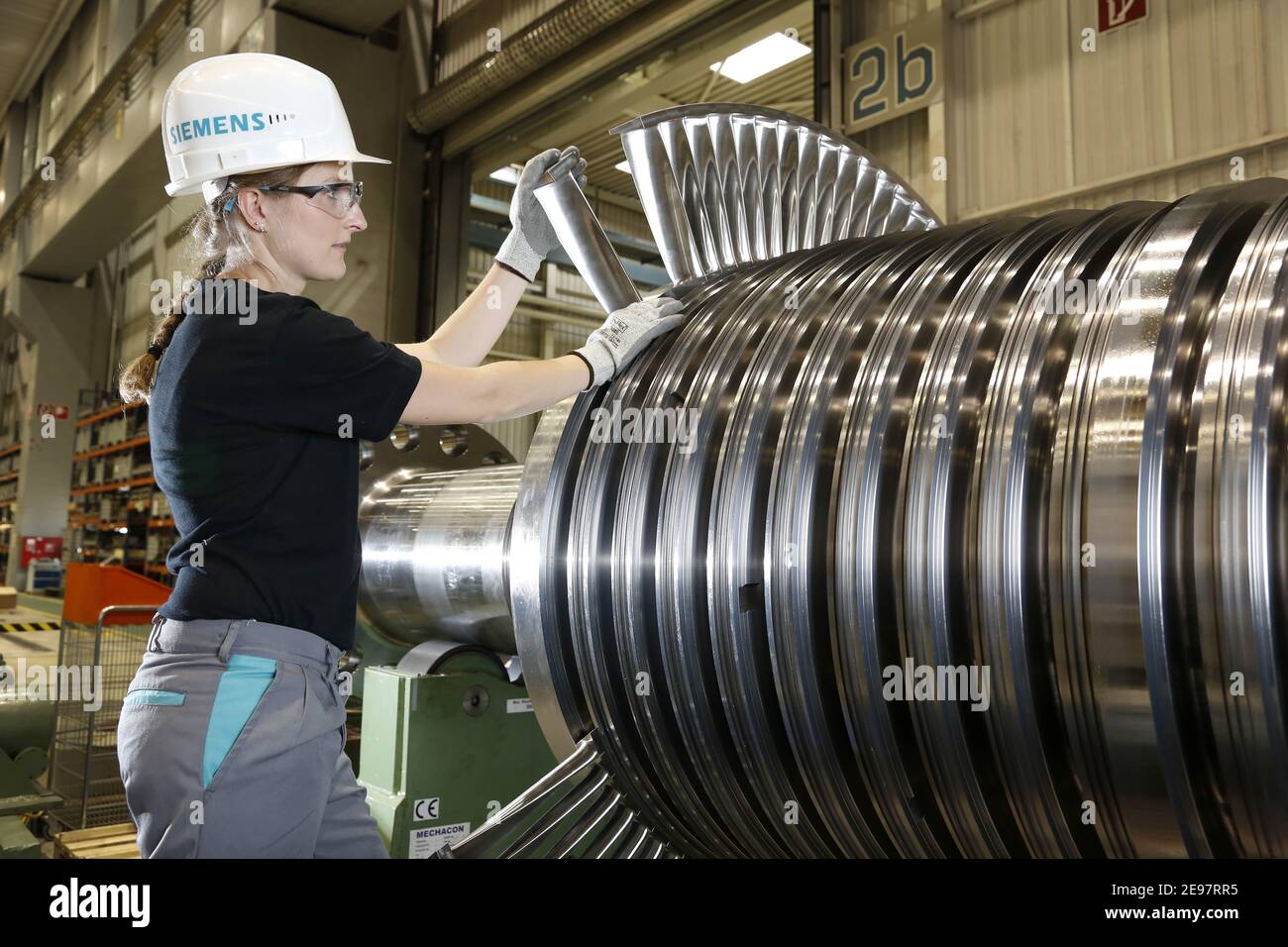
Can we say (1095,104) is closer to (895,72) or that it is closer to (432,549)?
(895,72)

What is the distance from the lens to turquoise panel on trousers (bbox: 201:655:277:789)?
1033 mm

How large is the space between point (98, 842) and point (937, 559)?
2985 millimetres

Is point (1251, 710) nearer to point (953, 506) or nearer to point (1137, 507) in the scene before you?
point (1137, 507)

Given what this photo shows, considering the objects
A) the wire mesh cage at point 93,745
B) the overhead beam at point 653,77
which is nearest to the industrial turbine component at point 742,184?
the wire mesh cage at point 93,745

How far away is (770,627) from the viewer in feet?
3.44

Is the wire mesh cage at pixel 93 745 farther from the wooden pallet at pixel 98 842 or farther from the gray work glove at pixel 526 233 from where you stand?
the gray work glove at pixel 526 233

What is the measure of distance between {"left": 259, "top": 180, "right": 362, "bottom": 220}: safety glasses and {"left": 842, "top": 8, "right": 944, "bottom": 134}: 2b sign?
13.2ft

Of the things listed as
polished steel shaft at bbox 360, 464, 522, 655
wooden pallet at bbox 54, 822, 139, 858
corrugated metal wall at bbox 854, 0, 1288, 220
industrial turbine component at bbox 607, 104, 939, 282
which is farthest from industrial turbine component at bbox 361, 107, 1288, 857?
corrugated metal wall at bbox 854, 0, 1288, 220

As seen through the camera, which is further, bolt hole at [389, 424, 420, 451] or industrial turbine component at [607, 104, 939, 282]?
bolt hole at [389, 424, 420, 451]

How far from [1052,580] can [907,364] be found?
29cm

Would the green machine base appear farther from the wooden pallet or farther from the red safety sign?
the red safety sign

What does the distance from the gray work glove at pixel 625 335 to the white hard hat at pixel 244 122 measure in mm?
396

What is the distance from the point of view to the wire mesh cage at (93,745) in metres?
3.70

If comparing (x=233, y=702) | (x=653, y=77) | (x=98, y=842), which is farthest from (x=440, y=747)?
(x=653, y=77)
